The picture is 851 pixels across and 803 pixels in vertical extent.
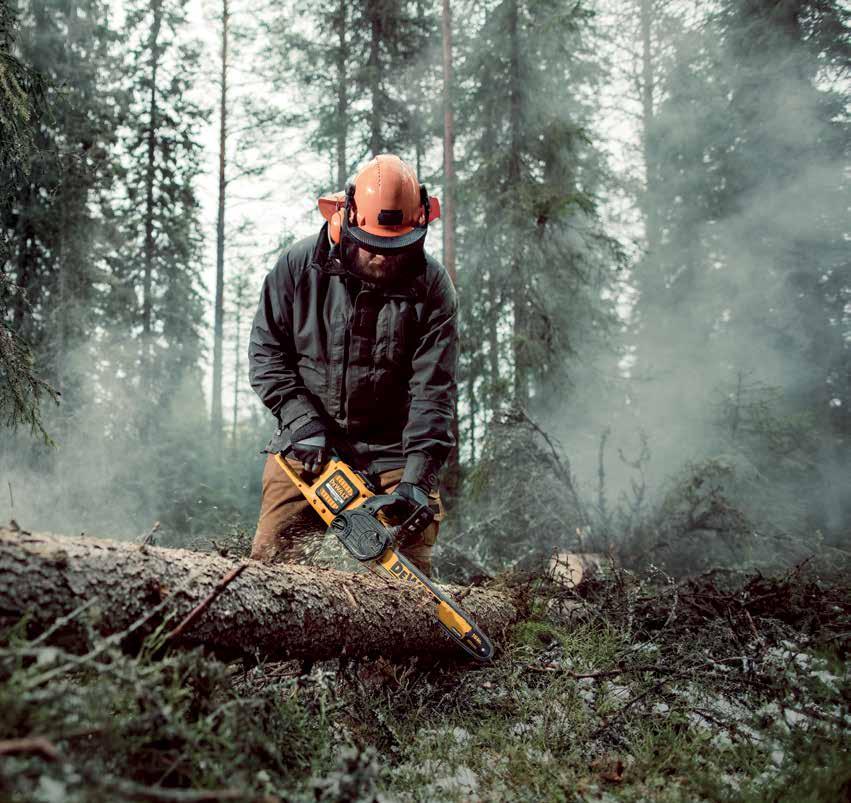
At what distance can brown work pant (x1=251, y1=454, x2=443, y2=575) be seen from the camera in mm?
3293

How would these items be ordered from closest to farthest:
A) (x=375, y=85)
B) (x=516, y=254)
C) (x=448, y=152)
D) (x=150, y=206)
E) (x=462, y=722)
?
(x=462, y=722) → (x=516, y=254) → (x=448, y=152) → (x=375, y=85) → (x=150, y=206)

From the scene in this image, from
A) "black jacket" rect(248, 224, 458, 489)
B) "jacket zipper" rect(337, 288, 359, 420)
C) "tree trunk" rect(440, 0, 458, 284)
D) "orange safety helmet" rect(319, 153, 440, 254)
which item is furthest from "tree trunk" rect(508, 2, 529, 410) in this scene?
"orange safety helmet" rect(319, 153, 440, 254)

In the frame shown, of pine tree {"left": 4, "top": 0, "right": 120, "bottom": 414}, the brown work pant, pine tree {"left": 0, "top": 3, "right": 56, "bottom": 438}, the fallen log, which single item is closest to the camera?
the fallen log

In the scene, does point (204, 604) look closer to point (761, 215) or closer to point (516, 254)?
point (516, 254)

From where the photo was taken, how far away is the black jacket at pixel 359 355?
10.3 feet

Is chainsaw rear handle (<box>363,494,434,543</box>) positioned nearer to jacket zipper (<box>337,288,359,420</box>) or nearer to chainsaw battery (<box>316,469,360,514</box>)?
chainsaw battery (<box>316,469,360,514</box>)

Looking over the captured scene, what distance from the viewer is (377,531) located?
2686mm

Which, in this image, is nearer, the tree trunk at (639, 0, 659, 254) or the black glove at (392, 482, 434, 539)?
the black glove at (392, 482, 434, 539)

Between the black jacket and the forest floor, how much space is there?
107cm

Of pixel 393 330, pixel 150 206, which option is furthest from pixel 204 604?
pixel 150 206

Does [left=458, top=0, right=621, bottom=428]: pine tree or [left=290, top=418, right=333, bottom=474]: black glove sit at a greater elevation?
[left=458, top=0, right=621, bottom=428]: pine tree

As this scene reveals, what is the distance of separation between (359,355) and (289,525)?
99cm

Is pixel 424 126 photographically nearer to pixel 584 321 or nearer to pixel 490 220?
pixel 490 220

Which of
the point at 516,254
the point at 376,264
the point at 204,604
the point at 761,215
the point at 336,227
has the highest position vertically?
the point at 761,215
